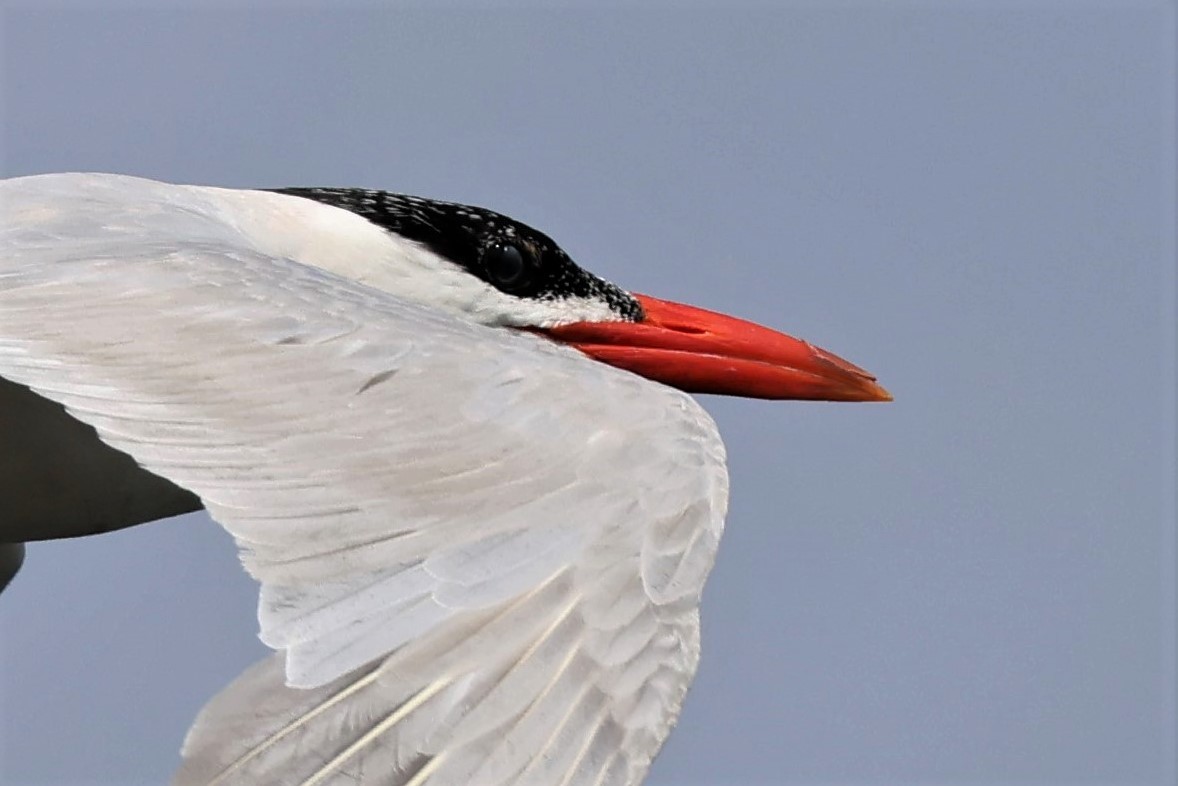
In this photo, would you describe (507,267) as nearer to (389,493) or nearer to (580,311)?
(580,311)

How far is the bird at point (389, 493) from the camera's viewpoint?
3.38 meters

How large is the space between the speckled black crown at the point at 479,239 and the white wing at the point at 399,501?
1.44 meters

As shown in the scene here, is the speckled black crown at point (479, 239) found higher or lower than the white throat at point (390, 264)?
higher

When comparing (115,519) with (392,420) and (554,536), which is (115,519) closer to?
(392,420)

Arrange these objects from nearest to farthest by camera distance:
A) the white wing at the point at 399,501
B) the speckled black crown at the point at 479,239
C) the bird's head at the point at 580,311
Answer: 1. the white wing at the point at 399,501
2. the bird's head at the point at 580,311
3. the speckled black crown at the point at 479,239

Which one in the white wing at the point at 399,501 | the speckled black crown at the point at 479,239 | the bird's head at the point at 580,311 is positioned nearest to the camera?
the white wing at the point at 399,501

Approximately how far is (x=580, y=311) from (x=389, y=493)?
2.39m

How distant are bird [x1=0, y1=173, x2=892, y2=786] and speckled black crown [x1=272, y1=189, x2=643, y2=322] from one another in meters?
1.05

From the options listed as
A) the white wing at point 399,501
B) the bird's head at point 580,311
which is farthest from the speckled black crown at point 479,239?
the white wing at point 399,501

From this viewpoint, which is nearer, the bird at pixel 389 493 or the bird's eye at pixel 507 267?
the bird at pixel 389 493

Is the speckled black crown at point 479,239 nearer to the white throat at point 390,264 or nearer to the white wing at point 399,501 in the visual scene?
the white throat at point 390,264

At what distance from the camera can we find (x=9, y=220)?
5.06m

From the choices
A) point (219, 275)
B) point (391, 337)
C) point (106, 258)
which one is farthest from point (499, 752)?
point (106, 258)

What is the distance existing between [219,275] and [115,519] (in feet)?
5.01
